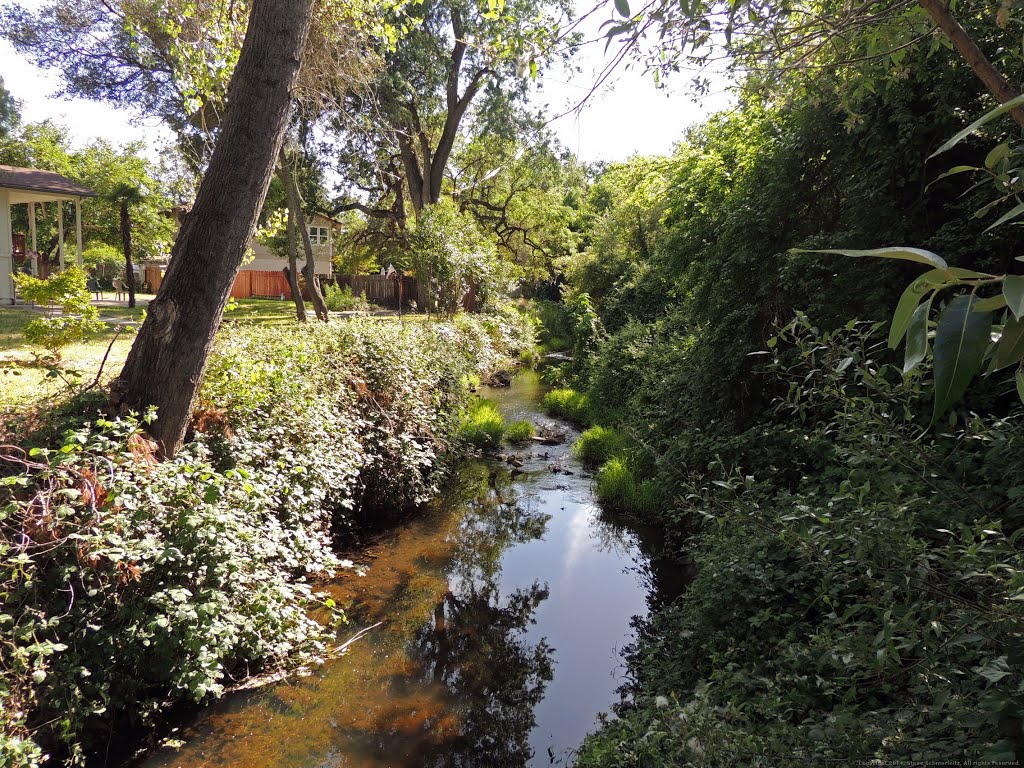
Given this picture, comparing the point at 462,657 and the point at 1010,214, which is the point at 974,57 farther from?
the point at 462,657

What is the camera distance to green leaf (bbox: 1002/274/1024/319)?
67 centimetres

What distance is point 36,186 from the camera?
16281 mm

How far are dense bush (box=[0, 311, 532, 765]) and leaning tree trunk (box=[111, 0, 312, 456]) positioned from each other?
41cm

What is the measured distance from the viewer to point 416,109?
20172mm

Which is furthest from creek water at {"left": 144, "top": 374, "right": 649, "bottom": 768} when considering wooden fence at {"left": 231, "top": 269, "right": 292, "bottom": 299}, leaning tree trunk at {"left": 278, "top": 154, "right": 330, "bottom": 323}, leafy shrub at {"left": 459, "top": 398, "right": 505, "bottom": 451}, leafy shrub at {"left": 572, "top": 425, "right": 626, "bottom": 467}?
wooden fence at {"left": 231, "top": 269, "right": 292, "bottom": 299}

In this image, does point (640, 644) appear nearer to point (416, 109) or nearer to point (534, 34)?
point (534, 34)

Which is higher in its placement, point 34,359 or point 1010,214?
point 1010,214

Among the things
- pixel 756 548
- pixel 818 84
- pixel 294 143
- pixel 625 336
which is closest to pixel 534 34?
pixel 818 84

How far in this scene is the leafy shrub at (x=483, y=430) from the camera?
10422 millimetres

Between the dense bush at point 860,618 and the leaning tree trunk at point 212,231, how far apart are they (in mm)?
3794

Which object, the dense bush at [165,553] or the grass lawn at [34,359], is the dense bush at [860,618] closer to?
the dense bush at [165,553]

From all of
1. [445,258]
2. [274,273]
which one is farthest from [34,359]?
[274,273]

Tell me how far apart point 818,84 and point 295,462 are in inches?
203

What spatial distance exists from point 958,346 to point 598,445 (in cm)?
962
